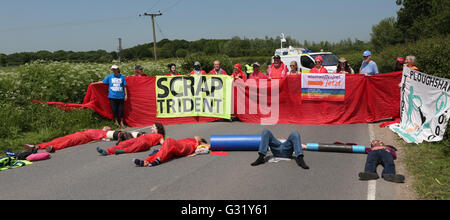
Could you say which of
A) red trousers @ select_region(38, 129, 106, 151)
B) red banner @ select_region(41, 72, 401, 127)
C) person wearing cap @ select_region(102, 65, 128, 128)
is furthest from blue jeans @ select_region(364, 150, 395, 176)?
person wearing cap @ select_region(102, 65, 128, 128)

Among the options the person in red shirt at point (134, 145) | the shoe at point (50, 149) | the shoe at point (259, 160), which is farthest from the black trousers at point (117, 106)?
the shoe at point (259, 160)

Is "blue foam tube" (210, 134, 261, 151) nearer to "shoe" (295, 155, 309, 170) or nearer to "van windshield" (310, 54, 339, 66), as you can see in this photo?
"shoe" (295, 155, 309, 170)

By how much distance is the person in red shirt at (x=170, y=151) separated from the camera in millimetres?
7043

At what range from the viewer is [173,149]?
742cm

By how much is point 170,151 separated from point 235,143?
1435mm

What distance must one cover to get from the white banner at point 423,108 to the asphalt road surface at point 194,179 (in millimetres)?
1986

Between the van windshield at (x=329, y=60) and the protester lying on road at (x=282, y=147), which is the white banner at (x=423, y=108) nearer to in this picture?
the protester lying on road at (x=282, y=147)

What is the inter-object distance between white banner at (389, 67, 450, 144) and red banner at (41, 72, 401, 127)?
3.79 feet

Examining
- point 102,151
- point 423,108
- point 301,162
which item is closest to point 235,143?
point 301,162

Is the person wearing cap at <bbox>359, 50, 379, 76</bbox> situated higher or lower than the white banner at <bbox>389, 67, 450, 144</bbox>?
higher

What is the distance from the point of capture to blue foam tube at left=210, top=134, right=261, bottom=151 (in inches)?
310

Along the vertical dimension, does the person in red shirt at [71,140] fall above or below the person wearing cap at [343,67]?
below

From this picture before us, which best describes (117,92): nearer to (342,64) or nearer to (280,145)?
(280,145)

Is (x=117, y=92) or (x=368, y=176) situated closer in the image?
(x=368, y=176)
